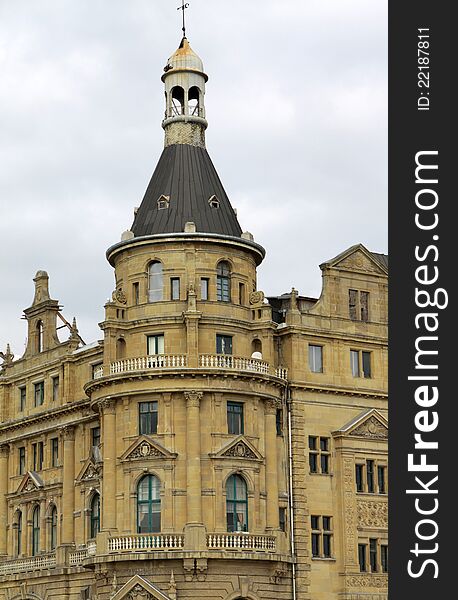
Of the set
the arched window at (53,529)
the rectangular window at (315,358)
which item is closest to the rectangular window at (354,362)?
the rectangular window at (315,358)

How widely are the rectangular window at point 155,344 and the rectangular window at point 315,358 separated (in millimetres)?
9292

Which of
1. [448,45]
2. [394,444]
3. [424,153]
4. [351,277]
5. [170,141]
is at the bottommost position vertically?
[394,444]

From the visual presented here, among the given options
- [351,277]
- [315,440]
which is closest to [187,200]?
[351,277]

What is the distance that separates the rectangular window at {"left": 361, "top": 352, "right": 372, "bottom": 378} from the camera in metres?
78.6

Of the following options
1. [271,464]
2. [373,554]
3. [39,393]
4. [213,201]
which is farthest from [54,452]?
[373,554]

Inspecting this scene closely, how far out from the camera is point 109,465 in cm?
7200

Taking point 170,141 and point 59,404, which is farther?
point 59,404

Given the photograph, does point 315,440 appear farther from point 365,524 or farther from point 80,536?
point 80,536

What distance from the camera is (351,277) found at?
78562 mm

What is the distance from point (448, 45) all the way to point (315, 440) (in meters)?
44.4

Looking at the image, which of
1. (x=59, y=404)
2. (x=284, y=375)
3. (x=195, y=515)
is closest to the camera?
(x=195, y=515)

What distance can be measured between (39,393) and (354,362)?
2283 centimetres

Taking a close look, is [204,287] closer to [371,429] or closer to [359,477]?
[371,429]

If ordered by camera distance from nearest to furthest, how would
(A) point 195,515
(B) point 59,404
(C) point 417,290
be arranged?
(C) point 417,290 < (A) point 195,515 < (B) point 59,404
